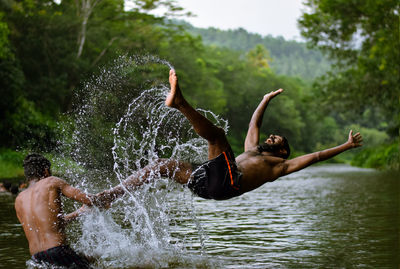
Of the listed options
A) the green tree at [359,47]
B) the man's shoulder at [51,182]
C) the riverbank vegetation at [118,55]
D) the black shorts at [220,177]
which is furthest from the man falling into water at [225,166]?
the green tree at [359,47]

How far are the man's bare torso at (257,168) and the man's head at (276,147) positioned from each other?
0.10m

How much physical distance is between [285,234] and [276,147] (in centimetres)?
254

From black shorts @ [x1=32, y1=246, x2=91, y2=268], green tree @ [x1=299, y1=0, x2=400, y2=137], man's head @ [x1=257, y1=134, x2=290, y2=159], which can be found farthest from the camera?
green tree @ [x1=299, y1=0, x2=400, y2=137]

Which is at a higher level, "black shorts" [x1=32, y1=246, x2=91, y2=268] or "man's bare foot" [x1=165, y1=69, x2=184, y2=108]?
"man's bare foot" [x1=165, y1=69, x2=184, y2=108]

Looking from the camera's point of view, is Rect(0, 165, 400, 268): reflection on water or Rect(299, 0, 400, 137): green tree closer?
Rect(0, 165, 400, 268): reflection on water

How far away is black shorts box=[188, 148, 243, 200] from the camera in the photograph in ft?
21.7

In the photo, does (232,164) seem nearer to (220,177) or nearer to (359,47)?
(220,177)

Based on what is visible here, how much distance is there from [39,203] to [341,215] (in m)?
7.56

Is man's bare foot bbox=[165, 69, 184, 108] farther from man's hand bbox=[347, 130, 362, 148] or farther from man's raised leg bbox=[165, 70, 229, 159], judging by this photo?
man's hand bbox=[347, 130, 362, 148]

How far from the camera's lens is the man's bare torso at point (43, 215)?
577cm

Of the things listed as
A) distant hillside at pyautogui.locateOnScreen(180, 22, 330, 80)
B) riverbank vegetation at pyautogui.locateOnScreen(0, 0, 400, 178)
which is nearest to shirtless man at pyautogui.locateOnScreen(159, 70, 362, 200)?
riverbank vegetation at pyautogui.locateOnScreen(0, 0, 400, 178)

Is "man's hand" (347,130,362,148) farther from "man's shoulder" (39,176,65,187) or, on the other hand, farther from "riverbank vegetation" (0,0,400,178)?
"riverbank vegetation" (0,0,400,178)

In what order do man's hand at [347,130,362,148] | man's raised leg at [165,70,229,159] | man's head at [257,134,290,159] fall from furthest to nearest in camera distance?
man's head at [257,134,290,159], man's hand at [347,130,362,148], man's raised leg at [165,70,229,159]

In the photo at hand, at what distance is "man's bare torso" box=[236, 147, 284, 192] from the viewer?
22.7 feet
